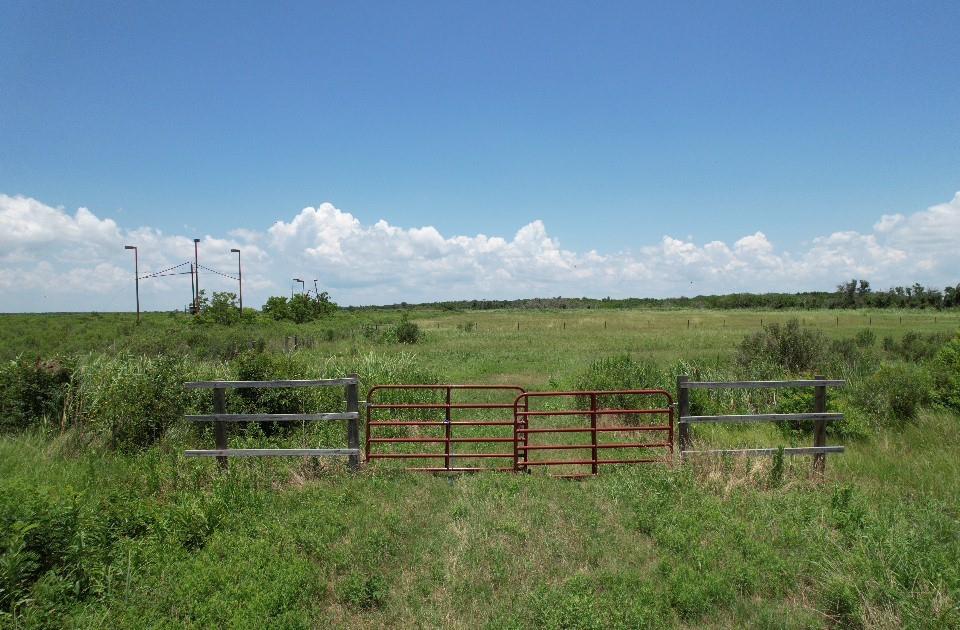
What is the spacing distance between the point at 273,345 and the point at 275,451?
21.8m

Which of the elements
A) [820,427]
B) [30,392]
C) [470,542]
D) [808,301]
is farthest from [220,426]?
[808,301]

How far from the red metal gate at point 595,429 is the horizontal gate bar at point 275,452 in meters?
2.62

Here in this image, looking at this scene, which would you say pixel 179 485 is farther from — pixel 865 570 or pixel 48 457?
pixel 865 570

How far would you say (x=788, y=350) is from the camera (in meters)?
19.7

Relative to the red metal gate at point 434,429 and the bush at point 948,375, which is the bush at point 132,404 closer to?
the red metal gate at point 434,429

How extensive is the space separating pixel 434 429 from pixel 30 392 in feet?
24.3

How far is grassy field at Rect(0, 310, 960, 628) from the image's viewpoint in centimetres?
451

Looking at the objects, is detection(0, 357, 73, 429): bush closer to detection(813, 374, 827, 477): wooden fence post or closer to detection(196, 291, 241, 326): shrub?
detection(813, 374, 827, 477): wooden fence post

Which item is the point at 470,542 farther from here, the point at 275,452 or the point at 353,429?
the point at 275,452

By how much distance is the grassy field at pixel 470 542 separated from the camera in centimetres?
451

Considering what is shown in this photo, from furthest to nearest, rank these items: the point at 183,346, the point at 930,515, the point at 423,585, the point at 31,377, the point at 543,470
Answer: the point at 183,346
the point at 31,377
the point at 543,470
the point at 930,515
the point at 423,585

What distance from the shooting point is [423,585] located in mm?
5043

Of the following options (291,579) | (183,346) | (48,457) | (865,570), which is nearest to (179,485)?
(48,457)

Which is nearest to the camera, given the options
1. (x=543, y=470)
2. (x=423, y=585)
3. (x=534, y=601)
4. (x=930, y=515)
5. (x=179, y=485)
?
(x=534, y=601)
